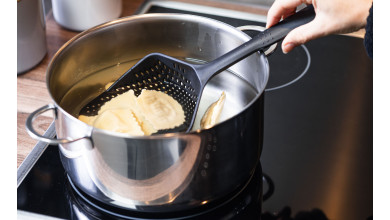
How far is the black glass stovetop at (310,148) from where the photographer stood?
25.6 inches

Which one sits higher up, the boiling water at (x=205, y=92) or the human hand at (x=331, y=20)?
the human hand at (x=331, y=20)

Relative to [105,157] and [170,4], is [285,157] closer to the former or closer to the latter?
[105,157]

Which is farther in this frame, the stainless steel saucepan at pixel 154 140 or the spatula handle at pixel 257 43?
the spatula handle at pixel 257 43

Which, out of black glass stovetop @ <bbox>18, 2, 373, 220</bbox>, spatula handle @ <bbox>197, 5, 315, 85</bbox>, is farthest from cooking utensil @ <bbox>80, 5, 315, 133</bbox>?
black glass stovetop @ <bbox>18, 2, 373, 220</bbox>

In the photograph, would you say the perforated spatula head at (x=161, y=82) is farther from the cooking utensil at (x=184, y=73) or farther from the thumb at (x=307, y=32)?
the thumb at (x=307, y=32)

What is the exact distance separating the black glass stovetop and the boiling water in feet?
0.20

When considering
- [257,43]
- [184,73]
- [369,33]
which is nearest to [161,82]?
[184,73]

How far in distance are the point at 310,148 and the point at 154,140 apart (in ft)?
1.01

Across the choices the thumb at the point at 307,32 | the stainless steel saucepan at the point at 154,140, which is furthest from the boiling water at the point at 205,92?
the thumb at the point at 307,32

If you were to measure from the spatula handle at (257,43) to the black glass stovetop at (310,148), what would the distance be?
0.52 feet

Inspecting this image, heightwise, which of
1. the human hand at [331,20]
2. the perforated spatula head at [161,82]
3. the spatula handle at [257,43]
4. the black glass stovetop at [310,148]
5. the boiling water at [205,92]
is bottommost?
the black glass stovetop at [310,148]

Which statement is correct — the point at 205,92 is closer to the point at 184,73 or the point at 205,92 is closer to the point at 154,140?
the point at 184,73

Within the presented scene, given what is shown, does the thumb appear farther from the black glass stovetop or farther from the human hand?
the black glass stovetop

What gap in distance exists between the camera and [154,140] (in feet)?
1.66
